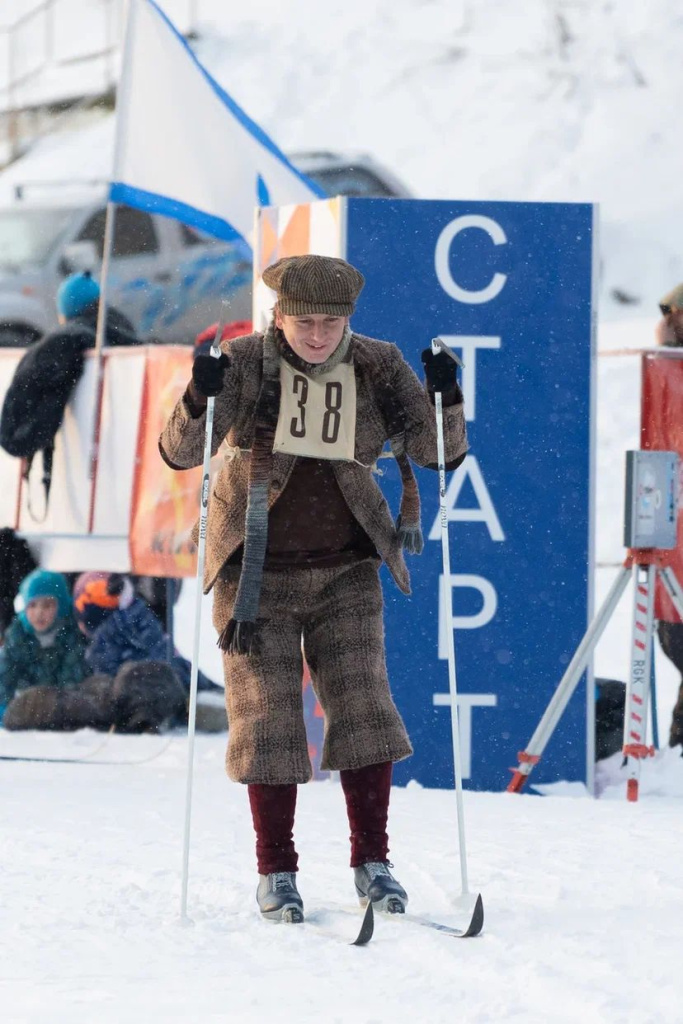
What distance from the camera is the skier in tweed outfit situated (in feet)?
10.7

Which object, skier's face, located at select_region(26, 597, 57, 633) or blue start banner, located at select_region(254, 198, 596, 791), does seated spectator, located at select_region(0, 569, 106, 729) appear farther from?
blue start banner, located at select_region(254, 198, 596, 791)

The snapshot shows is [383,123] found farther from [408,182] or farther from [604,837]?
[604,837]

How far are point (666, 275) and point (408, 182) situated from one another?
2.54 metres

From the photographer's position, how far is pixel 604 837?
4.43 m

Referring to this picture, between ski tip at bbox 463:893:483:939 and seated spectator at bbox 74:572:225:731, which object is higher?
seated spectator at bbox 74:572:225:731

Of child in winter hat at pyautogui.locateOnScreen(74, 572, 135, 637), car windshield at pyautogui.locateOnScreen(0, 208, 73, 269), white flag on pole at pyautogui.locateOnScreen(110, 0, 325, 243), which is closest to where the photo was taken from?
child in winter hat at pyautogui.locateOnScreen(74, 572, 135, 637)

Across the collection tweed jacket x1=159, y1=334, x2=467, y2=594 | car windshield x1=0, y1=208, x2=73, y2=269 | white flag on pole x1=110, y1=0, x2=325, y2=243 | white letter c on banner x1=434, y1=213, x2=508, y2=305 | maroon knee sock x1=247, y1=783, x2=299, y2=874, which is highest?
car windshield x1=0, y1=208, x2=73, y2=269

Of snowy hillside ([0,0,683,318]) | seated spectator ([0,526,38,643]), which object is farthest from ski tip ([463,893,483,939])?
snowy hillside ([0,0,683,318])

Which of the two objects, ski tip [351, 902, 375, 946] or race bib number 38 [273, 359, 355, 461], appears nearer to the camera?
ski tip [351, 902, 375, 946]

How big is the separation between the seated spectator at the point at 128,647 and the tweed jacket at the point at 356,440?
3.40 metres

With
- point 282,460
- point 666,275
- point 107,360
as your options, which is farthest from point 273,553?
point 666,275

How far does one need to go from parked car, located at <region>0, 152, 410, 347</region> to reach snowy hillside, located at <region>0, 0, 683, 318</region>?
108 inches

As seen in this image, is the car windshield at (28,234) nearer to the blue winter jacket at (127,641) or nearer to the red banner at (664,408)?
the blue winter jacket at (127,641)

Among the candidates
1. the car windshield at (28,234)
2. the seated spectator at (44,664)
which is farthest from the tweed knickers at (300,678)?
the car windshield at (28,234)
